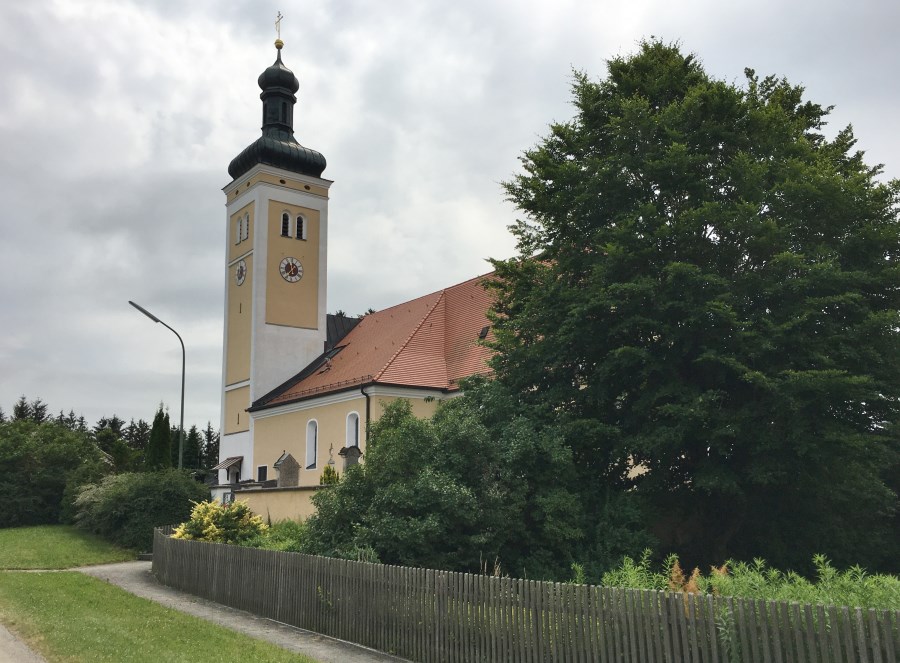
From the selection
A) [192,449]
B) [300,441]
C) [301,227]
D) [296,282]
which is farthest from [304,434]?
[192,449]

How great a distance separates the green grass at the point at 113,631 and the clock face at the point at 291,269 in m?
22.9

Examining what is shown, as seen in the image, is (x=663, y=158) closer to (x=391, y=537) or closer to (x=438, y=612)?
(x=391, y=537)

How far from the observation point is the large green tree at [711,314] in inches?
590

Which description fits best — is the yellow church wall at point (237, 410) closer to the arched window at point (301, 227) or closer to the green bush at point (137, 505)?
the arched window at point (301, 227)

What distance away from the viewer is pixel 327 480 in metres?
24.4

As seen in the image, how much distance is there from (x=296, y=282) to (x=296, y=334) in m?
2.56

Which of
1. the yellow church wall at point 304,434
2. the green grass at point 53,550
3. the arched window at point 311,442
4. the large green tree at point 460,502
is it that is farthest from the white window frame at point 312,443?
the large green tree at point 460,502

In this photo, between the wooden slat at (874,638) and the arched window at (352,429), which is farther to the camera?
the arched window at (352,429)

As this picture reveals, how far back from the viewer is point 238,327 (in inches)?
1503

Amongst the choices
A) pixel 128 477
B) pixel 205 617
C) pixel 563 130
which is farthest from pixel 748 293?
pixel 128 477

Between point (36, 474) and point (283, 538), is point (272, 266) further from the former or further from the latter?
point (283, 538)

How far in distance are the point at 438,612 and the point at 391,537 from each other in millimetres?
3368

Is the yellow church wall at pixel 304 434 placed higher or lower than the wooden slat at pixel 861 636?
higher

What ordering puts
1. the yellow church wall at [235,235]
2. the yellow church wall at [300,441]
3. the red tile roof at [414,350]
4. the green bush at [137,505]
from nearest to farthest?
the green bush at [137,505]
the yellow church wall at [300,441]
the red tile roof at [414,350]
the yellow church wall at [235,235]
